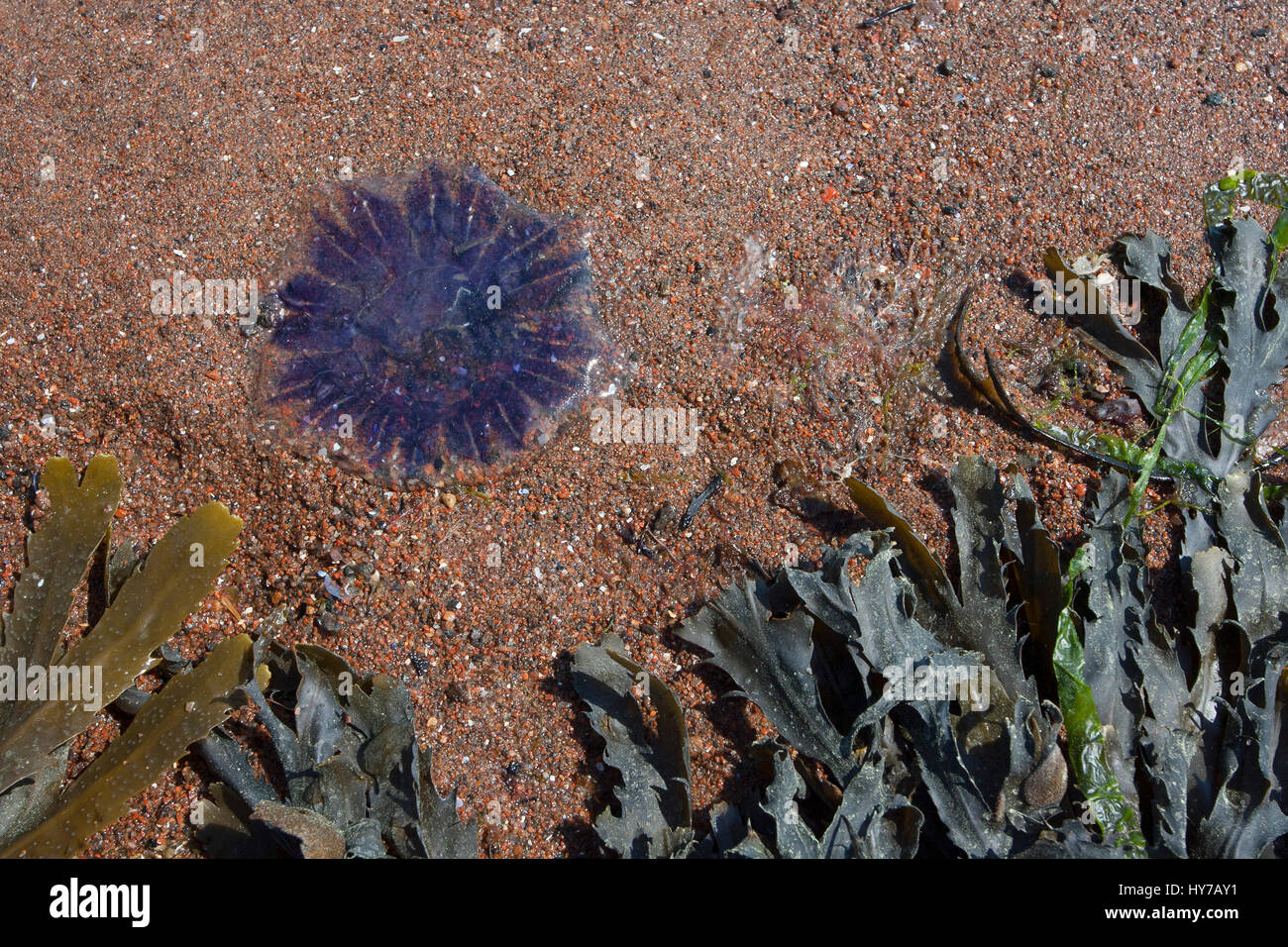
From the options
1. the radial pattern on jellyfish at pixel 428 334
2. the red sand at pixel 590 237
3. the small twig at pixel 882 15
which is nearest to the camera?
the red sand at pixel 590 237

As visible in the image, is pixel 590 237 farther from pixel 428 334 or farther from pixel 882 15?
pixel 882 15

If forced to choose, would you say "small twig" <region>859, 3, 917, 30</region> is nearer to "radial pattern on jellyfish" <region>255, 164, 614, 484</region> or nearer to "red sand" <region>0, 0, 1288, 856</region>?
"red sand" <region>0, 0, 1288, 856</region>

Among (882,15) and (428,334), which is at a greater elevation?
(882,15)

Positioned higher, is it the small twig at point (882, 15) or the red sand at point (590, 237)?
the small twig at point (882, 15)

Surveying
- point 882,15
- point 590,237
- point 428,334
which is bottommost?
point 428,334

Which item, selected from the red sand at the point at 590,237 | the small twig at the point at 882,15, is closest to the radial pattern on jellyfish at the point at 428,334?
the red sand at the point at 590,237

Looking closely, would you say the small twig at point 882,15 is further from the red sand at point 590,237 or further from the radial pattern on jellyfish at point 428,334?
the radial pattern on jellyfish at point 428,334

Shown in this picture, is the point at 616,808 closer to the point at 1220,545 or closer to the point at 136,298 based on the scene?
the point at 1220,545

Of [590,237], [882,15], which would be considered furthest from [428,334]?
[882,15]

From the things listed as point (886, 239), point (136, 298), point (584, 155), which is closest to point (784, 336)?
point (886, 239)
